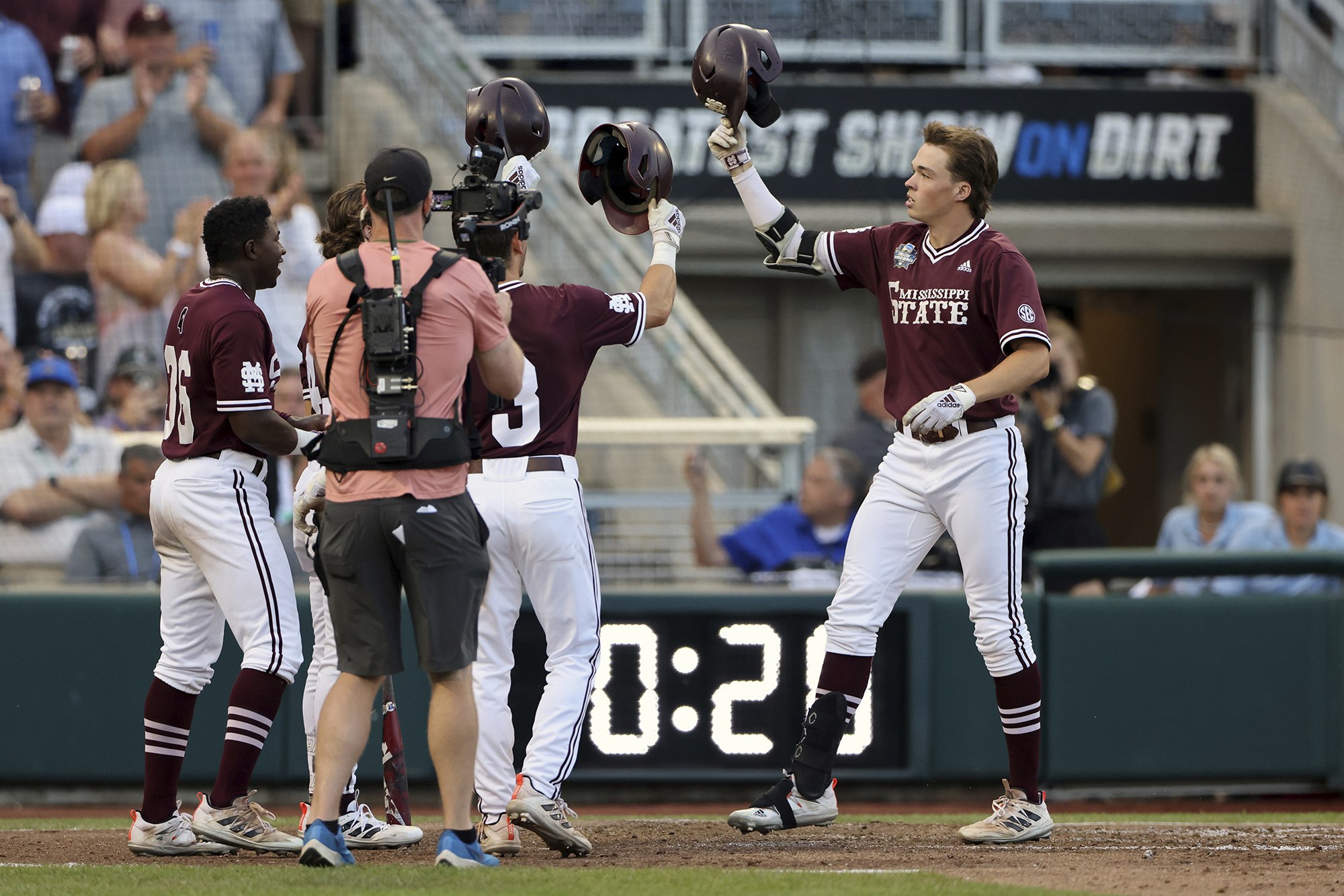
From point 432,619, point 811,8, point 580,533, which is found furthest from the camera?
point 811,8

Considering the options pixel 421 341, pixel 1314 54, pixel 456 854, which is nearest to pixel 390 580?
pixel 421 341

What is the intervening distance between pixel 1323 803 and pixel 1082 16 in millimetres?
8056

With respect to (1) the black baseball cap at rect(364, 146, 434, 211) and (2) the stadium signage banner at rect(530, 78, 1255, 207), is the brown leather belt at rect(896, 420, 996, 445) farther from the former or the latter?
(2) the stadium signage banner at rect(530, 78, 1255, 207)

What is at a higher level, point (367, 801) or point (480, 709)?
point (480, 709)

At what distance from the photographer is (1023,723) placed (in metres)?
5.61

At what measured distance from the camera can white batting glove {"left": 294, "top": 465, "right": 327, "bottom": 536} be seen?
5.25m

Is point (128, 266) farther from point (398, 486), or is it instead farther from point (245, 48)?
point (398, 486)

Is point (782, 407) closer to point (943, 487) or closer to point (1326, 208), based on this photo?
point (1326, 208)

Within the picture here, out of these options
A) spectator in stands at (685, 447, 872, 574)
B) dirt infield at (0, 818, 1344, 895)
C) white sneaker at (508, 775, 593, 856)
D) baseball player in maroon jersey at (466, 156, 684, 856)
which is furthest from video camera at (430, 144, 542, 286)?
spectator in stands at (685, 447, 872, 574)

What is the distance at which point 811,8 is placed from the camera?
1363 cm

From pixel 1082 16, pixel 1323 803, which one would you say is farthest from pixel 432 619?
pixel 1082 16

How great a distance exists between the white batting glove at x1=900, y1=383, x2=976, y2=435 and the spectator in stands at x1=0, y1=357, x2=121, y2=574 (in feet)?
16.5

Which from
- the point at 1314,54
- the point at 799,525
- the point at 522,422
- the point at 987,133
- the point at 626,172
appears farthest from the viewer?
the point at 1314,54

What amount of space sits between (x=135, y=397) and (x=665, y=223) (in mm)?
5244
